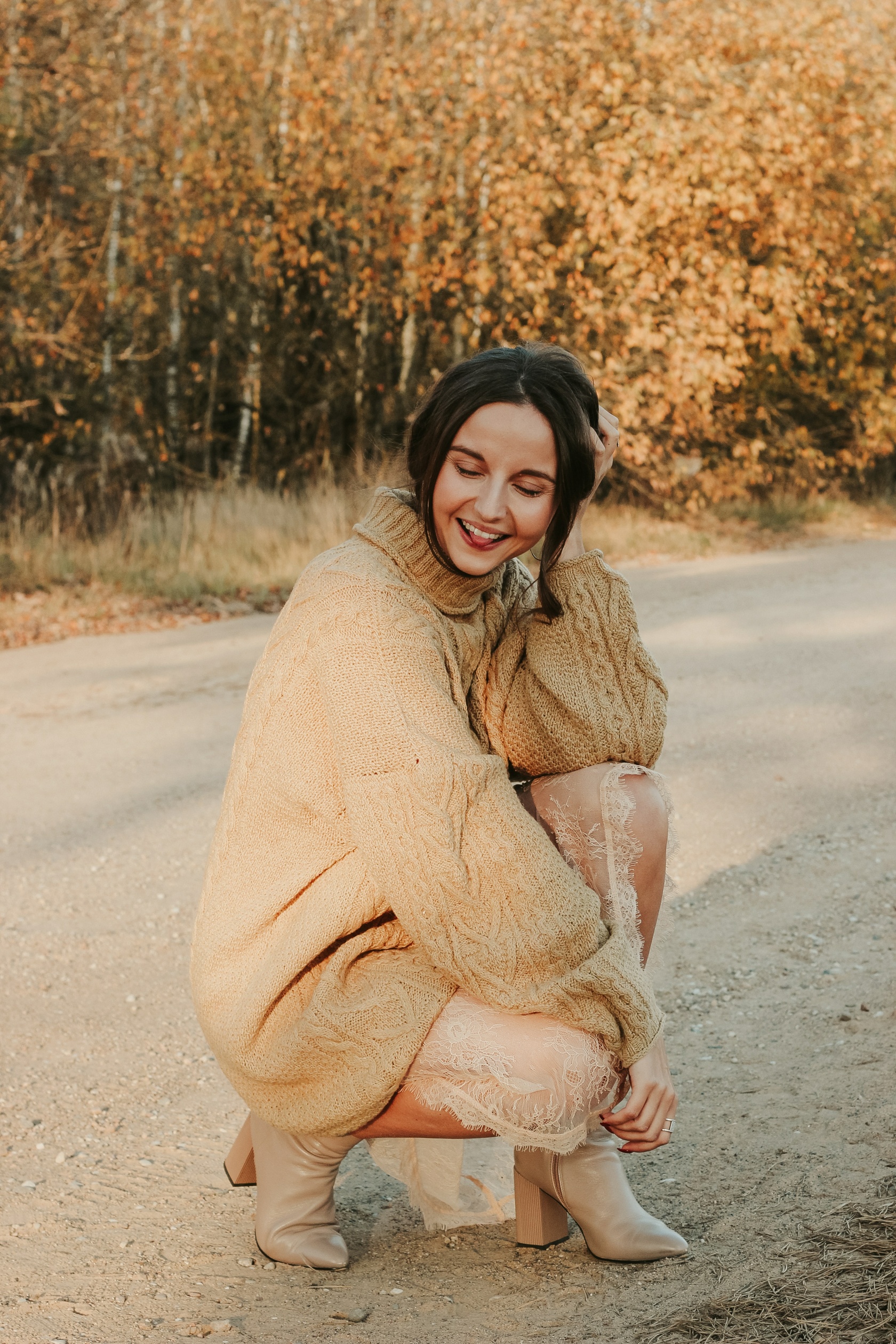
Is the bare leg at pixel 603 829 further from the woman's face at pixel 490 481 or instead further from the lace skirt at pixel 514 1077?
the woman's face at pixel 490 481

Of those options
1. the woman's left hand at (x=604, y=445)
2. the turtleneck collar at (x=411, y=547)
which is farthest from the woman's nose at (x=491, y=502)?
the woman's left hand at (x=604, y=445)

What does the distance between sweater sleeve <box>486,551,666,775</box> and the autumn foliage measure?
366 inches

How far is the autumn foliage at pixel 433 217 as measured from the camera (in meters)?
12.2

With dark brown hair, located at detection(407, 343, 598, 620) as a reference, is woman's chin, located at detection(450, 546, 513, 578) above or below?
below

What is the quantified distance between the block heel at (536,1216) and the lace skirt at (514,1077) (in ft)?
0.37

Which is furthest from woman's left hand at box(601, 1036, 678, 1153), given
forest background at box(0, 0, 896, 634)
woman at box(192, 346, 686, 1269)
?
forest background at box(0, 0, 896, 634)

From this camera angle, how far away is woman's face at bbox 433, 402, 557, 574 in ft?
7.35

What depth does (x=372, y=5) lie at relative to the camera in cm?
1346

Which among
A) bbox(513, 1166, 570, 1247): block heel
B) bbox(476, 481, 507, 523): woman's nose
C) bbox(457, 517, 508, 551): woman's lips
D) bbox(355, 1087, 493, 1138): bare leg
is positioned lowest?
bbox(513, 1166, 570, 1247): block heel

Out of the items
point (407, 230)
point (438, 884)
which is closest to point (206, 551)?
point (407, 230)

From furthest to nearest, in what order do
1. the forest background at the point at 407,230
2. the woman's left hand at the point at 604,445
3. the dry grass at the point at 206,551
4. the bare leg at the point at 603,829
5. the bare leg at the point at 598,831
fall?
the forest background at the point at 407,230
the dry grass at the point at 206,551
the woman's left hand at the point at 604,445
the bare leg at the point at 603,829
the bare leg at the point at 598,831

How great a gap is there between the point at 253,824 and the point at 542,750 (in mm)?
593

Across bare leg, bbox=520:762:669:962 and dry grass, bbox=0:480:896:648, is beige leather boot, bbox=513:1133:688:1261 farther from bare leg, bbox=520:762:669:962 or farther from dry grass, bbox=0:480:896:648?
dry grass, bbox=0:480:896:648

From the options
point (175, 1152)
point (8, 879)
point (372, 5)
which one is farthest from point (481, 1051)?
point (372, 5)
